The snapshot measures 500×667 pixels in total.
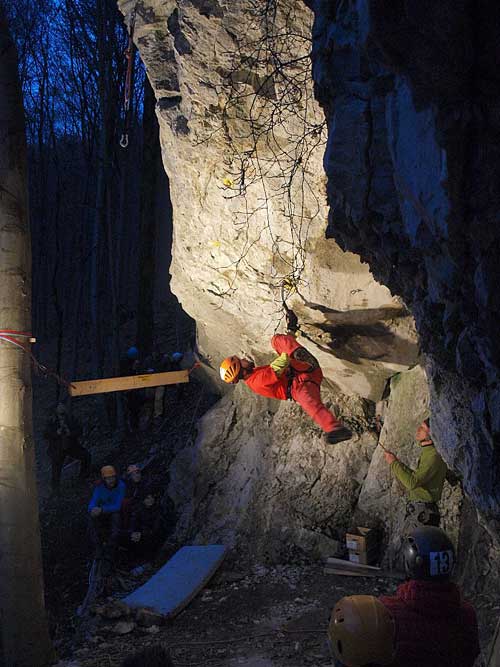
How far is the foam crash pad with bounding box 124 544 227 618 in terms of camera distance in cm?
634

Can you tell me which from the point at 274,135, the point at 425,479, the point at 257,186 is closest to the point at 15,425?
the point at 257,186

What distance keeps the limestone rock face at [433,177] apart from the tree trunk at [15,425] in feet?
9.59

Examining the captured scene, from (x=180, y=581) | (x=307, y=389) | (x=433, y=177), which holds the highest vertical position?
(x=433, y=177)

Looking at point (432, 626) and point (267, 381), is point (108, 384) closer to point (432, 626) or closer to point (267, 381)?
point (267, 381)

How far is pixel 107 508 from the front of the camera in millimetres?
8125

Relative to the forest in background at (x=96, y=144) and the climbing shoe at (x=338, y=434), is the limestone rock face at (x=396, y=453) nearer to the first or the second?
the climbing shoe at (x=338, y=434)

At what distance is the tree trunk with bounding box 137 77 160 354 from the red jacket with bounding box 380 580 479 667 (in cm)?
1068

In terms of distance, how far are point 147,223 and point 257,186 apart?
22.8ft

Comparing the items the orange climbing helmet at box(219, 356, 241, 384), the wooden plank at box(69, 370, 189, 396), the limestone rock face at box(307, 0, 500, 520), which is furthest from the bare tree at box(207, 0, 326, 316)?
the limestone rock face at box(307, 0, 500, 520)

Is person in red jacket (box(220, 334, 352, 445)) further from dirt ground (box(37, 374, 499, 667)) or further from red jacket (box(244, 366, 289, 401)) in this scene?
dirt ground (box(37, 374, 499, 667))

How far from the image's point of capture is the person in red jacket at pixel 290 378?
6375 mm

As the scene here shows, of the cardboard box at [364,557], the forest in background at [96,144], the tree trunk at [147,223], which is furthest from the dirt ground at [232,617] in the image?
the tree trunk at [147,223]

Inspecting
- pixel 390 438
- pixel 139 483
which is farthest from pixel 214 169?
pixel 139 483

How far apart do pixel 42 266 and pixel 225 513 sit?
635 inches
